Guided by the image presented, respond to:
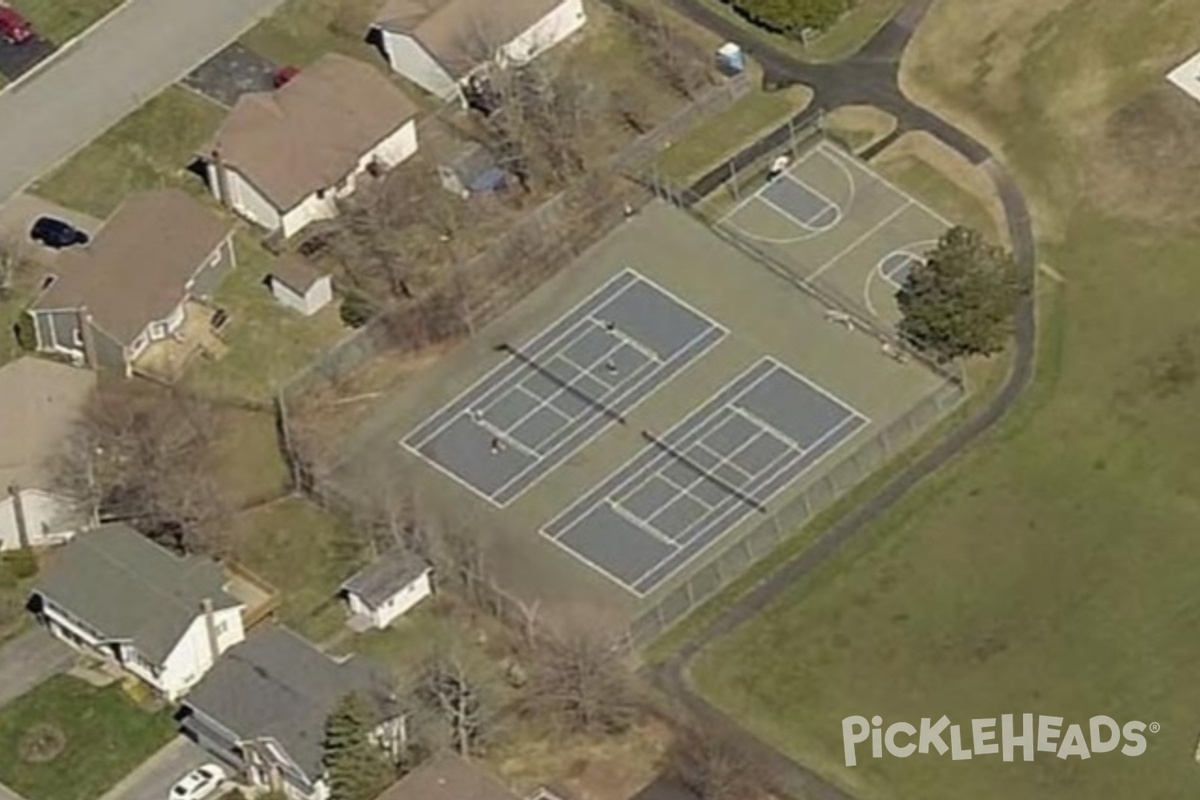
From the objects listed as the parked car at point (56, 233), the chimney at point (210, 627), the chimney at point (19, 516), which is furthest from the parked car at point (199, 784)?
the parked car at point (56, 233)

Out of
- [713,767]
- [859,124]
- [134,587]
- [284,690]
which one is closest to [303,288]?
[134,587]

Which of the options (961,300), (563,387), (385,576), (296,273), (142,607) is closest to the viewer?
(142,607)

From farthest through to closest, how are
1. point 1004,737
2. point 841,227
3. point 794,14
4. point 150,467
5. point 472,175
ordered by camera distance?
Result: 1. point 794,14
2. point 472,175
3. point 841,227
4. point 150,467
5. point 1004,737

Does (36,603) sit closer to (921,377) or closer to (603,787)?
(603,787)

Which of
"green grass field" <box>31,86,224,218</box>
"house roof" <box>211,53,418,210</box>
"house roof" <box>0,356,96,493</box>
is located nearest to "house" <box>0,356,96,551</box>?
"house roof" <box>0,356,96,493</box>

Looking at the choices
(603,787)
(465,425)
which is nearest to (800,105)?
(465,425)

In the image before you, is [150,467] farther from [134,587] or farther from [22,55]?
[22,55]
